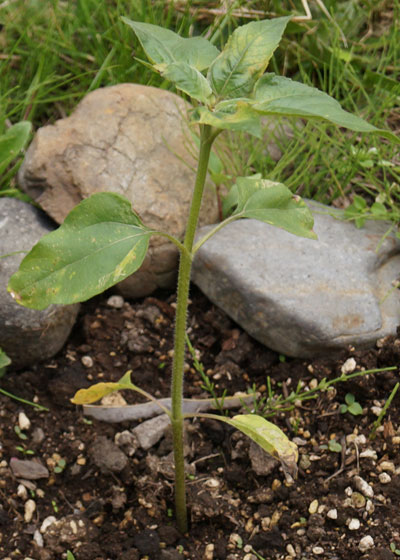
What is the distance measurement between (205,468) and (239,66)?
4.15 ft

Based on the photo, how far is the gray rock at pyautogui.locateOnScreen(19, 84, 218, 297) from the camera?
8.47 ft

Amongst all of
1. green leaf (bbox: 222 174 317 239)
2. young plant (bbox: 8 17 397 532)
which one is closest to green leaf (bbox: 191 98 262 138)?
young plant (bbox: 8 17 397 532)

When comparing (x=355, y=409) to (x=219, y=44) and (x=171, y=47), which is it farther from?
(x=219, y=44)

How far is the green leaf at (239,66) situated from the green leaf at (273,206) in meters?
0.26

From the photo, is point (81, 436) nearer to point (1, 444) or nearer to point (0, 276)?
point (1, 444)

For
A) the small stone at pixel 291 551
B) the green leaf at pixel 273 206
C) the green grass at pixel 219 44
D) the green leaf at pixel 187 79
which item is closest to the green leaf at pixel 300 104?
the green leaf at pixel 187 79

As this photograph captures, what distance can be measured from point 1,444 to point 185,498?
620mm

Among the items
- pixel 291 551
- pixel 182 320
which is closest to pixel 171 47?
pixel 182 320

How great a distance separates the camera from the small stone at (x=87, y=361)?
2.45 m

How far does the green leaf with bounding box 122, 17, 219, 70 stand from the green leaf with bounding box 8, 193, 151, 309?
32 cm

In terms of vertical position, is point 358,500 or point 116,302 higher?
point 116,302

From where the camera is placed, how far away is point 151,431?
2227mm

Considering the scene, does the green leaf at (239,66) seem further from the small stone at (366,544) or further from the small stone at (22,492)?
the small stone at (22,492)

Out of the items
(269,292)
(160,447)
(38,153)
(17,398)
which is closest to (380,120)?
(269,292)
